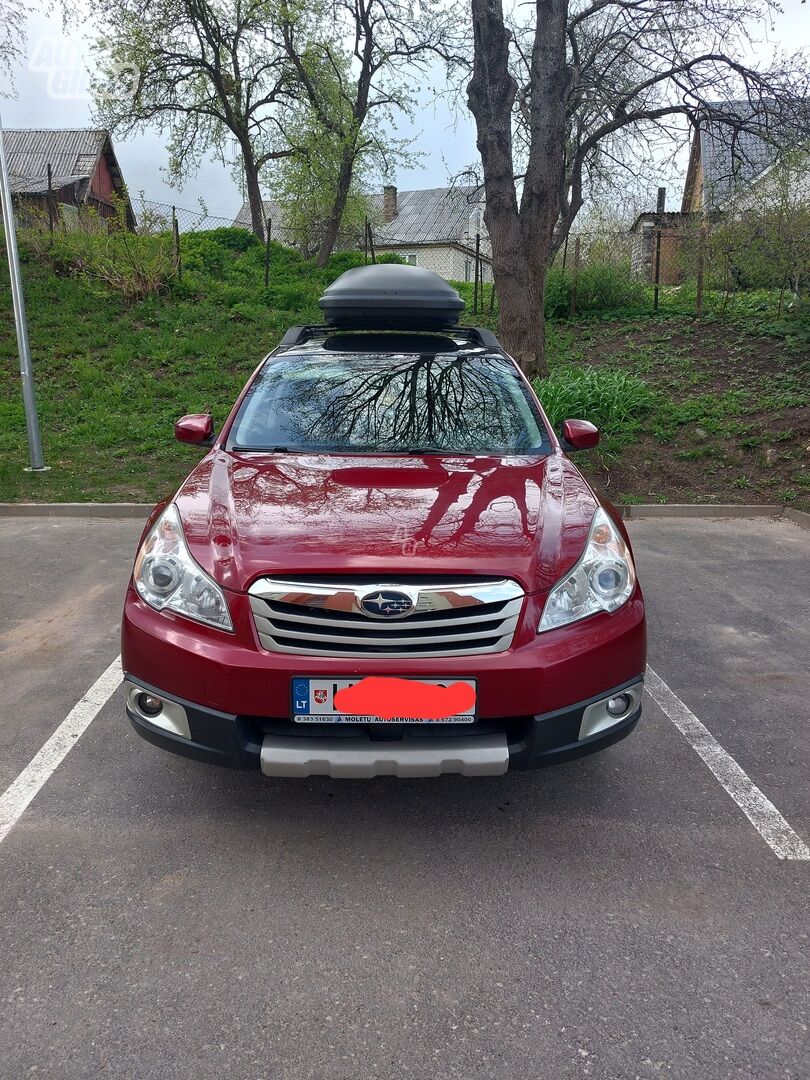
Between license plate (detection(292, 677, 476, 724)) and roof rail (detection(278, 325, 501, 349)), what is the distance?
8.36 feet

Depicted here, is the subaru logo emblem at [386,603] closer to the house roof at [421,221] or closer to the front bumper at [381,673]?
the front bumper at [381,673]

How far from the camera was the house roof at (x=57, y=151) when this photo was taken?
35281 mm

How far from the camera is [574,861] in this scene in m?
2.65

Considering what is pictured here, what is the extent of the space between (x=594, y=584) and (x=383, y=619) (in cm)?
73

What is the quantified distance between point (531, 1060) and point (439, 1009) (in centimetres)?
26

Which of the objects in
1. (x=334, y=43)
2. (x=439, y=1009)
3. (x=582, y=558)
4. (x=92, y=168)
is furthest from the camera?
(x=92, y=168)

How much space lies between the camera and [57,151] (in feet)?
120

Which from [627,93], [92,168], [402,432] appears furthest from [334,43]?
[402,432]

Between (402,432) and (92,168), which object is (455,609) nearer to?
(402,432)

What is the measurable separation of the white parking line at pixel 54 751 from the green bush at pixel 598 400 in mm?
6483

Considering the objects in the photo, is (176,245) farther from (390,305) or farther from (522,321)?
(390,305)

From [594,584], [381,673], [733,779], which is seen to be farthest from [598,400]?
[381,673]

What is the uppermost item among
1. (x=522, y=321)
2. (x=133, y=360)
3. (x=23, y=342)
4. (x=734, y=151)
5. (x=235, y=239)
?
(x=734, y=151)

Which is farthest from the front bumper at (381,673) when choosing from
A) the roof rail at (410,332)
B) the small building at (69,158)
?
the small building at (69,158)
